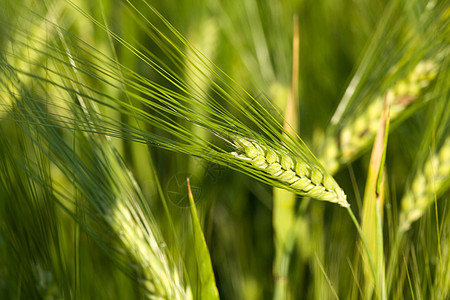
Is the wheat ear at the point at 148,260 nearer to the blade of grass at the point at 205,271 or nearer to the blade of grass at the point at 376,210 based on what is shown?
the blade of grass at the point at 205,271

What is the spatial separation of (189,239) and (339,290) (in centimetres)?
19

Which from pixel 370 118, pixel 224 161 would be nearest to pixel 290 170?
pixel 224 161

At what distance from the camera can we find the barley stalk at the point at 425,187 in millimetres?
481

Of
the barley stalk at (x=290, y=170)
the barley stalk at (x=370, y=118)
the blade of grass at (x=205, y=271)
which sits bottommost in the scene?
the blade of grass at (x=205, y=271)

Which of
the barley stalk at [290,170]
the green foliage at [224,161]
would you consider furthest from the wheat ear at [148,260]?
the barley stalk at [290,170]

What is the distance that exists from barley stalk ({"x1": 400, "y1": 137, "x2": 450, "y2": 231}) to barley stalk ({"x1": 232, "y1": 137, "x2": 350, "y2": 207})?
5.4 inches

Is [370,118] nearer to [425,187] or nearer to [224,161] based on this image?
[425,187]

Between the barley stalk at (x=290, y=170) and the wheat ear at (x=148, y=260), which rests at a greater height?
the barley stalk at (x=290, y=170)

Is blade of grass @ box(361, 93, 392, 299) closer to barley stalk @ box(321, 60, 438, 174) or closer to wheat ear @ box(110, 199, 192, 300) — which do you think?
barley stalk @ box(321, 60, 438, 174)

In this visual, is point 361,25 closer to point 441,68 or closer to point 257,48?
point 257,48

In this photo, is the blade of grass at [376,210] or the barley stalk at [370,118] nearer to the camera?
the blade of grass at [376,210]

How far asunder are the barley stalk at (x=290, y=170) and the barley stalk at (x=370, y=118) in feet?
0.39

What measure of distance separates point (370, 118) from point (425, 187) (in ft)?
0.31

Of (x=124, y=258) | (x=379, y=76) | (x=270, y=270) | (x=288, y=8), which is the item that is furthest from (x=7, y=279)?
(x=288, y=8)
